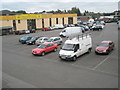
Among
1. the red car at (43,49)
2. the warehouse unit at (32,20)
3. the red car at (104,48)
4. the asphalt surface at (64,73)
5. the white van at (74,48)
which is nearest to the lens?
the asphalt surface at (64,73)

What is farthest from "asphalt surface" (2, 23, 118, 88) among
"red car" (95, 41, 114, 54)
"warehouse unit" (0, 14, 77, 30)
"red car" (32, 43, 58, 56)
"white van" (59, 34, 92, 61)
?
"warehouse unit" (0, 14, 77, 30)

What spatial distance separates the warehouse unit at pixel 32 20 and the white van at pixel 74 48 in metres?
39.7

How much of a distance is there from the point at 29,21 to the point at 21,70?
147ft

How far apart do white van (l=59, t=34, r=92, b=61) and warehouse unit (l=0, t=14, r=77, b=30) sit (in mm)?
39730

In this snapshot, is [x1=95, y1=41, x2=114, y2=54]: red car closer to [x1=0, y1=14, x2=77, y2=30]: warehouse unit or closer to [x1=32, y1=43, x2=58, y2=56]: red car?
[x1=32, y1=43, x2=58, y2=56]: red car

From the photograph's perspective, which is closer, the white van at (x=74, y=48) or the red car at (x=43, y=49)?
the white van at (x=74, y=48)

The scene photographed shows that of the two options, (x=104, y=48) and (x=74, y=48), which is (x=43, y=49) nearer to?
(x=74, y=48)

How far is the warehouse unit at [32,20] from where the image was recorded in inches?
2037

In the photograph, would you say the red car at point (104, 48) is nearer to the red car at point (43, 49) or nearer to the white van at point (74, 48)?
the white van at point (74, 48)

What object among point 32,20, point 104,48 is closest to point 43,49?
point 104,48

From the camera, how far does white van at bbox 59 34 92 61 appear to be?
610 inches

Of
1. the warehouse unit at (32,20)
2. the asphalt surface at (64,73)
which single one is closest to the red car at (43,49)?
the asphalt surface at (64,73)

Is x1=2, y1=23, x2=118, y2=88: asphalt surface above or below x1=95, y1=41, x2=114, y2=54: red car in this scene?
below

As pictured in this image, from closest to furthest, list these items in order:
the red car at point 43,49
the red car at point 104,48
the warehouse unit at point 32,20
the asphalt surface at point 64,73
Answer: the asphalt surface at point 64,73
the red car at point 104,48
the red car at point 43,49
the warehouse unit at point 32,20
